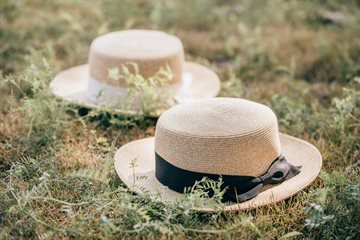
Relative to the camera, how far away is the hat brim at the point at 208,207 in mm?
2748

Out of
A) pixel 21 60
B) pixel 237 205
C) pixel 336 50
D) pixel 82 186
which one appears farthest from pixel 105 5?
pixel 237 205

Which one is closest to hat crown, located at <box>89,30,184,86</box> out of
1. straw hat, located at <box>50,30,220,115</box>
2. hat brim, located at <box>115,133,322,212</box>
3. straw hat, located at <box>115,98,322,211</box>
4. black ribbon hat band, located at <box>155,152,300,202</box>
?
straw hat, located at <box>50,30,220,115</box>

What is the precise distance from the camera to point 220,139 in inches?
105

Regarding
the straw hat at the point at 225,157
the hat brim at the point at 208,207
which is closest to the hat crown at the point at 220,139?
the straw hat at the point at 225,157

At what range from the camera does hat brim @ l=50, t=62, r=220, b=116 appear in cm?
389

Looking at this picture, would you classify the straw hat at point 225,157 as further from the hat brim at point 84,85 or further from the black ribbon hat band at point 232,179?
the hat brim at point 84,85

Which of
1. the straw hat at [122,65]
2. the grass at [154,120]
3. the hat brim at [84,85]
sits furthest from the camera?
the hat brim at [84,85]

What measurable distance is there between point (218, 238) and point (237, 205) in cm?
20

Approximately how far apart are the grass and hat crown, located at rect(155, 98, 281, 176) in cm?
19

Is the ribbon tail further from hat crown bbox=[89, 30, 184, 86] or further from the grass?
hat crown bbox=[89, 30, 184, 86]

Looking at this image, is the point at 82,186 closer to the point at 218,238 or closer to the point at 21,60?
the point at 218,238

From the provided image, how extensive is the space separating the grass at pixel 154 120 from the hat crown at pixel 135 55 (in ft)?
0.91

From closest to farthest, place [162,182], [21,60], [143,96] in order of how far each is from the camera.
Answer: [162,182]
[143,96]
[21,60]

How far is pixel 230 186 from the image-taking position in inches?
108
